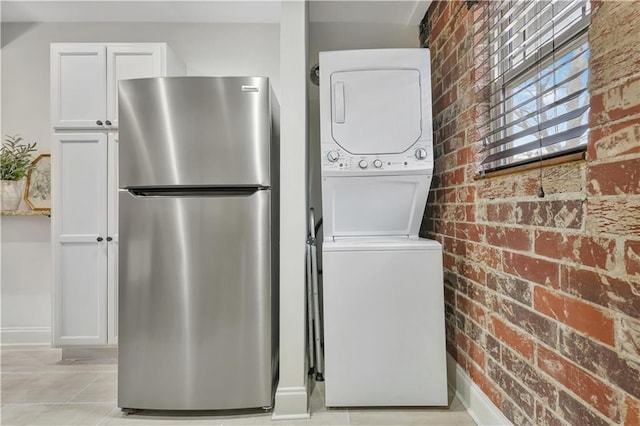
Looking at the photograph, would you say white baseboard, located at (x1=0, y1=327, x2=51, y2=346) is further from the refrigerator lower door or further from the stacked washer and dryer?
the stacked washer and dryer

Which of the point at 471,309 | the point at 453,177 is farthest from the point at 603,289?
the point at 453,177

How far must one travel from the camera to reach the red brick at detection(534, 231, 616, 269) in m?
0.93

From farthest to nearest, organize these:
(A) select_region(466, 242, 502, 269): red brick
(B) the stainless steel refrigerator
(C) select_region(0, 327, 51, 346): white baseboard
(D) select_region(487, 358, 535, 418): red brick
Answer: (C) select_region(0, 327, 51, 346): white baseboard, (B) the stainless steel refrigerator, (A) select_region(466, 242, 502, 269): red brick, (D) select_region(487, 358, 535, 418): red brick

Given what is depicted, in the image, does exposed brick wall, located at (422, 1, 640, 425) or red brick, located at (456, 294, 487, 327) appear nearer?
exposed brick wall, located at (422, 1, 640, 425)

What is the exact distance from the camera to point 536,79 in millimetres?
1274

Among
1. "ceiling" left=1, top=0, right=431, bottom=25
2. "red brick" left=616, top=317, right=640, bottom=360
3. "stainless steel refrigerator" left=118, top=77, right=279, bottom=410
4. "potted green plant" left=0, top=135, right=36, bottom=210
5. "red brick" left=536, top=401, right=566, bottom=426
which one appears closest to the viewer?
"red brick" left=616, top=317, right=640, bottom=360

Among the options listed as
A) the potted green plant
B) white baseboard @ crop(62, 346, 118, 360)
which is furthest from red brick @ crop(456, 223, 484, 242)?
the potted green plant

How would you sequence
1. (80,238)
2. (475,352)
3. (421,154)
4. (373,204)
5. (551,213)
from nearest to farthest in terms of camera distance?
(551,213) → (475,352) → (421,154) → (373,204) → (80,238)

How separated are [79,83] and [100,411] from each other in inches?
80.1

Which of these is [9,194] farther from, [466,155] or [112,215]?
[466,155]

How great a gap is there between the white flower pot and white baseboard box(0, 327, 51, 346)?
94cm

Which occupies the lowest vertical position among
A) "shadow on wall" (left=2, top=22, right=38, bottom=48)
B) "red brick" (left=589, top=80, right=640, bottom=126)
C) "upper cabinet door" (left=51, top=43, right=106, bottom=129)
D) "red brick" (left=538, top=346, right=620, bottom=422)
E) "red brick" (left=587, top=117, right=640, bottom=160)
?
"red brick" (left=538, top=346, right=620, bottom=422)

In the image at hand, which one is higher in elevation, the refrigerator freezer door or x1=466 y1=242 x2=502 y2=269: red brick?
the refrigerator freezer door

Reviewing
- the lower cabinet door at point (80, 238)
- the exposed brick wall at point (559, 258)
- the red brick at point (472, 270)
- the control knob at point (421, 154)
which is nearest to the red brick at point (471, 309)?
the exposed brick wall at point (559, 258)
